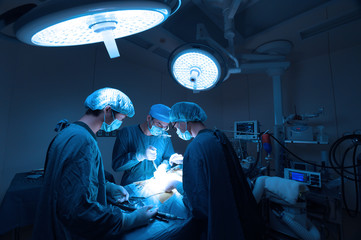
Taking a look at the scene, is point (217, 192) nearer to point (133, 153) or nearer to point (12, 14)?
point (133, 153)

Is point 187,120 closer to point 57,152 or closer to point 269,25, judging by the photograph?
point 57,152

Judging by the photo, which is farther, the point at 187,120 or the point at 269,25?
the point at 269,25

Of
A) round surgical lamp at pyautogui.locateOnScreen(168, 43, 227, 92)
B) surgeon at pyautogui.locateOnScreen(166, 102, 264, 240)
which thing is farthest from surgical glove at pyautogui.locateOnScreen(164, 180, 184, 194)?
round surgical lamp at pyautogui.locateOnScreen(168, 43, 227, 92)

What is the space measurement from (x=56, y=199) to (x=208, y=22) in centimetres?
182

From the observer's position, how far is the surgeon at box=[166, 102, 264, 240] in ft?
3.17

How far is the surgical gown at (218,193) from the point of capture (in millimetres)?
965

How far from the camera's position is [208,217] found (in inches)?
37.7

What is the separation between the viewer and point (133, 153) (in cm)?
162

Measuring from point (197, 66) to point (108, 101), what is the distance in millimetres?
654

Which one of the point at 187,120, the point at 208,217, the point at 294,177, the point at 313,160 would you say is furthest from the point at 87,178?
the point at 313,160

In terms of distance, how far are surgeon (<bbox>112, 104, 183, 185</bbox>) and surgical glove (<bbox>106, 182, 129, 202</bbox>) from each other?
0.39 metres

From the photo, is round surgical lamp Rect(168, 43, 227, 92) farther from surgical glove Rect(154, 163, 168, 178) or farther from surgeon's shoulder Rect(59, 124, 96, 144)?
surgical glove Rect(154, 163, 168, 178)

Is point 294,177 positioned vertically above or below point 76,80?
below

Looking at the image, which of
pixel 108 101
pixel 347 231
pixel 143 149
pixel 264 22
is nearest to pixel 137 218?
pixel 108 101
